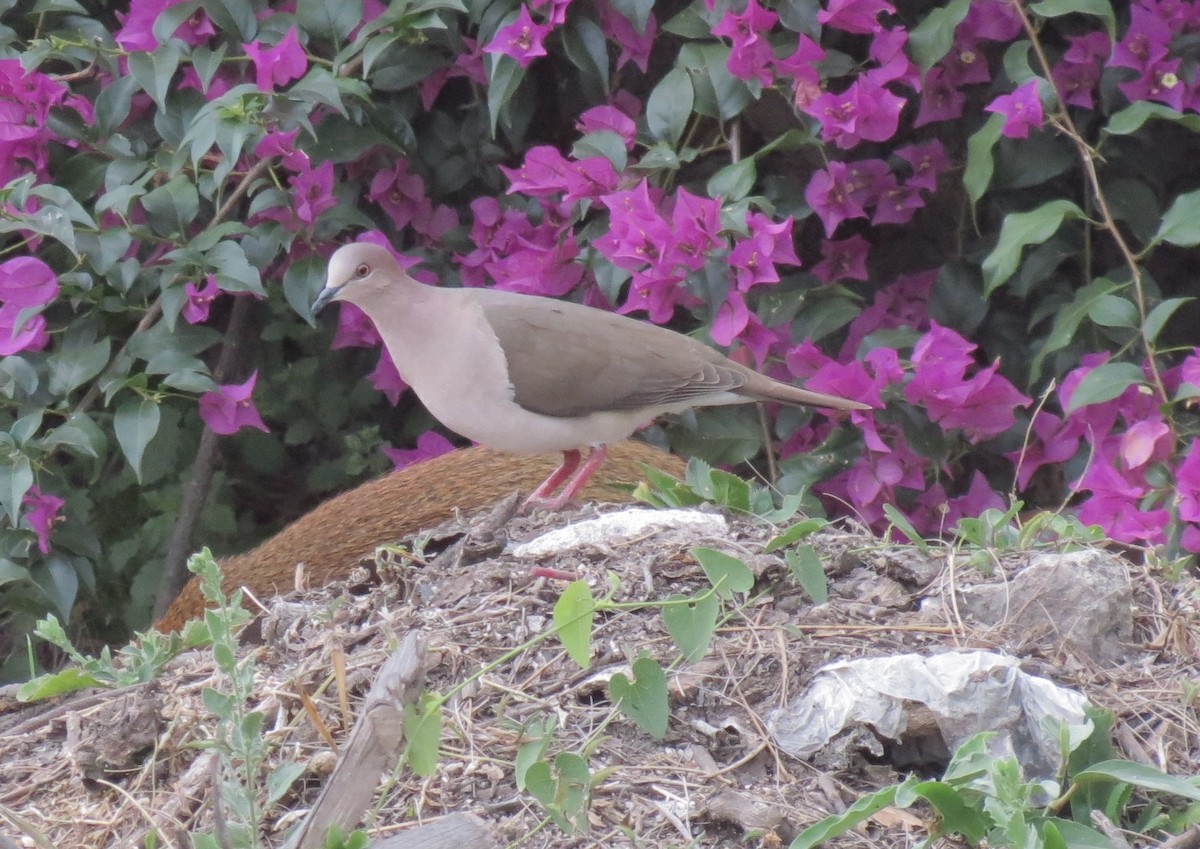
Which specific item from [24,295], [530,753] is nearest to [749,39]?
[24,295]

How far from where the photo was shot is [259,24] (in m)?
3.51

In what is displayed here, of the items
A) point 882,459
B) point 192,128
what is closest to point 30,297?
point 192,128

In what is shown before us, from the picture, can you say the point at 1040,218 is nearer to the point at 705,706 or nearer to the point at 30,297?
the point at 705,706

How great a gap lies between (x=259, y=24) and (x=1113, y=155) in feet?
7.10

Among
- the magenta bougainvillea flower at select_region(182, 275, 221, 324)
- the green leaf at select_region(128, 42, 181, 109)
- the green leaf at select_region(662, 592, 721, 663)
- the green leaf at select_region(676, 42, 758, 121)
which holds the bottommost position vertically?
the green leaf at select_region(662, 592, 721, 663)

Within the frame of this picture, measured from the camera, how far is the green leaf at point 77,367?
3.41 meters

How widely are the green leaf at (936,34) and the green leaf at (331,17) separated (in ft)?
4.36

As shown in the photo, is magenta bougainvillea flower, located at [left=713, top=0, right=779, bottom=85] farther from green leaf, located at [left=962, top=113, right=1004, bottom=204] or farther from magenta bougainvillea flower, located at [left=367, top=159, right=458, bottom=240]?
magenta bougainvillea flower, located at [left=367, top=159, right=458, bottom=240]

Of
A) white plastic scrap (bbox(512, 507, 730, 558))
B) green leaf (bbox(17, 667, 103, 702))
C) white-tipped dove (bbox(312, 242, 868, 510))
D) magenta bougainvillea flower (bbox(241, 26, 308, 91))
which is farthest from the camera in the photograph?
magenta bougainvillea flower (bbox(241, 26, 308, 91))

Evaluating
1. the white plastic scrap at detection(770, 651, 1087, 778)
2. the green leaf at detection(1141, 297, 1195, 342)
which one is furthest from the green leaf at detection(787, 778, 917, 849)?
the green leaf at detection(1141, 297, 1195, 342)

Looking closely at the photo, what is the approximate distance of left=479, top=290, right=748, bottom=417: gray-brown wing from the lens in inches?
122

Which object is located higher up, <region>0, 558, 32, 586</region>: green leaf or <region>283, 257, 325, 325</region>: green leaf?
<region>283, 257, 325, 325</region>: green leaf

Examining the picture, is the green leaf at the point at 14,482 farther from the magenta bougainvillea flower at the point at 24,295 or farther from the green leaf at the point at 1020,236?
the green leaf at the point at 1020,236

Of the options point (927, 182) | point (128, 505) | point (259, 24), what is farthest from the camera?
point (128, 505)
